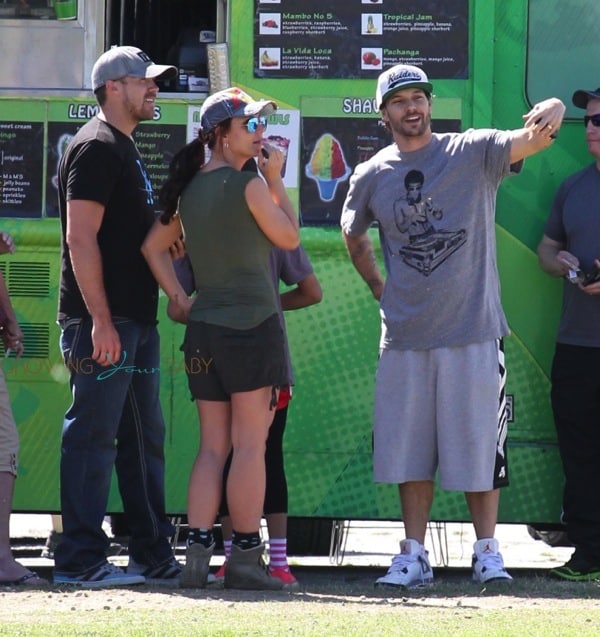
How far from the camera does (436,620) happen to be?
195 inches

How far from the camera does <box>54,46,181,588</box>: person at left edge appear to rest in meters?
5.68

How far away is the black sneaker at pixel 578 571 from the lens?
6.16m

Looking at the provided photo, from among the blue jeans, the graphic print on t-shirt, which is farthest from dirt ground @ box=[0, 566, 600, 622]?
the graphic print on t-shirt

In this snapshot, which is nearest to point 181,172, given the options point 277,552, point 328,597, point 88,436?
point 88,436

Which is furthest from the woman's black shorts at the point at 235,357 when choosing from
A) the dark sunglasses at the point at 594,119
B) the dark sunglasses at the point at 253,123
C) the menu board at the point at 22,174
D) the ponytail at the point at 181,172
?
the dark sunglasses at the point at 594,119

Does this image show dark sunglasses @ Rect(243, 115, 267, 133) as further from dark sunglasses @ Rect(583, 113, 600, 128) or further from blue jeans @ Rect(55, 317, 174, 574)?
dark sunglasses @ Rect(583, 113, 600, 128)

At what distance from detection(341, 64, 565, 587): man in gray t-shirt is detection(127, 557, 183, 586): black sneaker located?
0.86 meters

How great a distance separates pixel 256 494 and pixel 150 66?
1.77 m

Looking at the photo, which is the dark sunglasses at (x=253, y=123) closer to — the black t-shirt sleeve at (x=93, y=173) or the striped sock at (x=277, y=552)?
the black t-shirt sleeve at (x=93, y=173)

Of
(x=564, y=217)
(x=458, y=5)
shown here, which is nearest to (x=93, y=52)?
(x=458, y=5)

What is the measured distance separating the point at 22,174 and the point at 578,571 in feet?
9.72

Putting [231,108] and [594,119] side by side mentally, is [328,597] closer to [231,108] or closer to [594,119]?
[231,108]

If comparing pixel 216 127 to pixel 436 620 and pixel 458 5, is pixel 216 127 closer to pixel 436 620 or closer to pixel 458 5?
pixel 458 5

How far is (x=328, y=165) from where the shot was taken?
6480 millimetres
